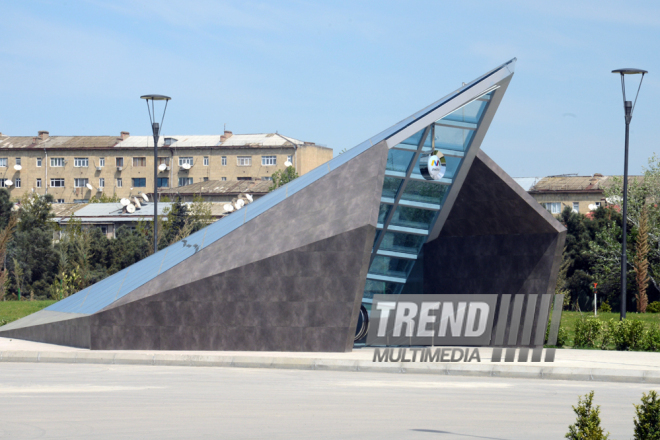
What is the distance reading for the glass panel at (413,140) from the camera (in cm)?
2105

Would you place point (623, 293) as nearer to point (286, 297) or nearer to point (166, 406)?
point (286, 297)

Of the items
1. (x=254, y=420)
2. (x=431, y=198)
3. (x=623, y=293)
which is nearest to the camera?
(x=254, y=420)

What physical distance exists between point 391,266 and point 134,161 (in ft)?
282

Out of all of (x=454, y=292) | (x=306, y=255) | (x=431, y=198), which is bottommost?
(x=454, y=292)

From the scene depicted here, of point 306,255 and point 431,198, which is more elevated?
point 431,198

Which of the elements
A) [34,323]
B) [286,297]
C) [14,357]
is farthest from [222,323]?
[34,323]

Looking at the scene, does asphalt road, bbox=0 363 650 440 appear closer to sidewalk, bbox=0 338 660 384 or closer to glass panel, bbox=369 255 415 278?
sidewalk, bbox=0 338 660 384

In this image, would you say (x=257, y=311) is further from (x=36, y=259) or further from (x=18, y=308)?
(x=36, y=259)

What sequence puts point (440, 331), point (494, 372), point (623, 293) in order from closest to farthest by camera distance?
point (494, 372) < point (440, 331) < point (623, 293)

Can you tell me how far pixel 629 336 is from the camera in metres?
23.1

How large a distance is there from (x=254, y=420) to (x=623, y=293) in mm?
21838

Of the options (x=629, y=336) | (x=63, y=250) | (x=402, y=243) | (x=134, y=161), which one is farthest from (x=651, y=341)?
(x=134, y=161)

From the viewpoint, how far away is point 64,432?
9.73 m

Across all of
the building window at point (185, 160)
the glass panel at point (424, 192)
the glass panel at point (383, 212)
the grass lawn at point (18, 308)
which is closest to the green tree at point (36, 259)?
the grass lawn at point (18, 308)
